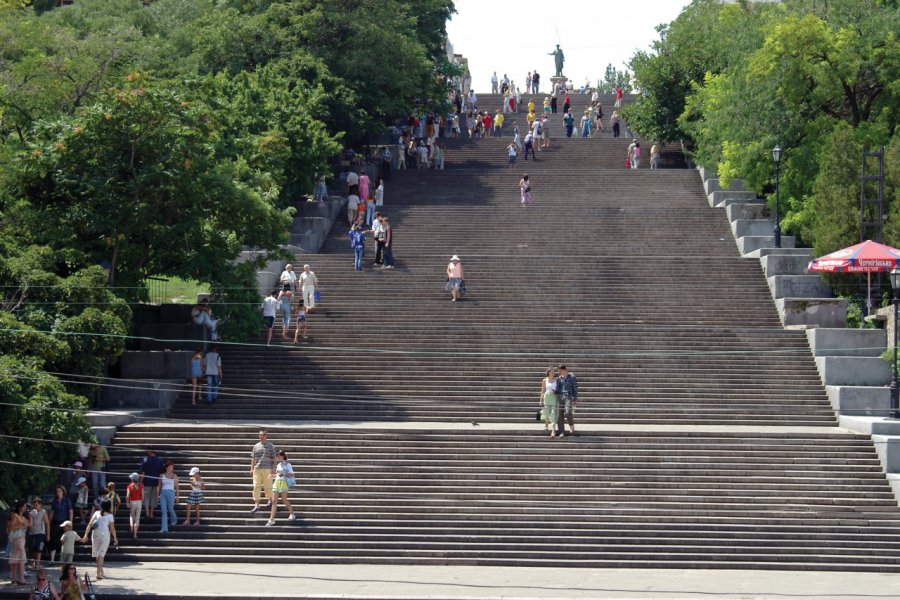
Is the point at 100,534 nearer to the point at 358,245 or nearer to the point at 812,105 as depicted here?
the point at 358,245

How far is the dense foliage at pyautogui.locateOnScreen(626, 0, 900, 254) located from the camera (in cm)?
3984

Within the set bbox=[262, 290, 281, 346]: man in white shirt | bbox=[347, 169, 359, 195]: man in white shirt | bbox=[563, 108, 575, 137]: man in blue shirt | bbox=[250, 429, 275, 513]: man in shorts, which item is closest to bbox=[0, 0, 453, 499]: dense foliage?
bbox=[262, 290, 281, 346]: man in white shirt

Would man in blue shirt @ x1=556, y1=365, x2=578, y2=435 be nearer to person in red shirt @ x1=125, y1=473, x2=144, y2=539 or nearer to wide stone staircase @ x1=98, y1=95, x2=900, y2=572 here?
wide stone staircase @ x1=98, y1=95, x2=900, y2=572

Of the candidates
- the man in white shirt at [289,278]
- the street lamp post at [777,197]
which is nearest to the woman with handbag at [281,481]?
the man in white shirt at [289,278]

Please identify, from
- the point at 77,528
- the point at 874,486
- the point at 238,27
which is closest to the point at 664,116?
the point at 238,27

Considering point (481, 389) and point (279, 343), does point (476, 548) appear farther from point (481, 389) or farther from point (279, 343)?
point (279, 343)

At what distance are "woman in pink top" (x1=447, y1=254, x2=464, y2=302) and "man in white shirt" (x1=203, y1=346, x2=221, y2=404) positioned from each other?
24.9ft

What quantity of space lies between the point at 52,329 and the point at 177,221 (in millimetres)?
5945

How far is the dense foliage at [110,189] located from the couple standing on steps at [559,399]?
861 centimetres

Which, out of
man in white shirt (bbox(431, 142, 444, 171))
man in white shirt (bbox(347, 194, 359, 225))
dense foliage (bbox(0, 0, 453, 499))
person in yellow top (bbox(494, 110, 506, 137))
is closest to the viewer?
dense foliage (bbox(0, 0, 453, 499))

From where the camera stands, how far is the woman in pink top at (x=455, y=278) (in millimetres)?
39375

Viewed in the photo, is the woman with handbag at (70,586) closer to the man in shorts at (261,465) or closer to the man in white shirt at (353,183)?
the man in shorts at (261,465)

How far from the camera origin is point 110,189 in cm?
3447

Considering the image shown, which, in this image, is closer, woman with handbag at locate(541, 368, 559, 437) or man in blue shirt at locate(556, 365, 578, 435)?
man in blue shirt at locate(556, 365, 578, 435)
